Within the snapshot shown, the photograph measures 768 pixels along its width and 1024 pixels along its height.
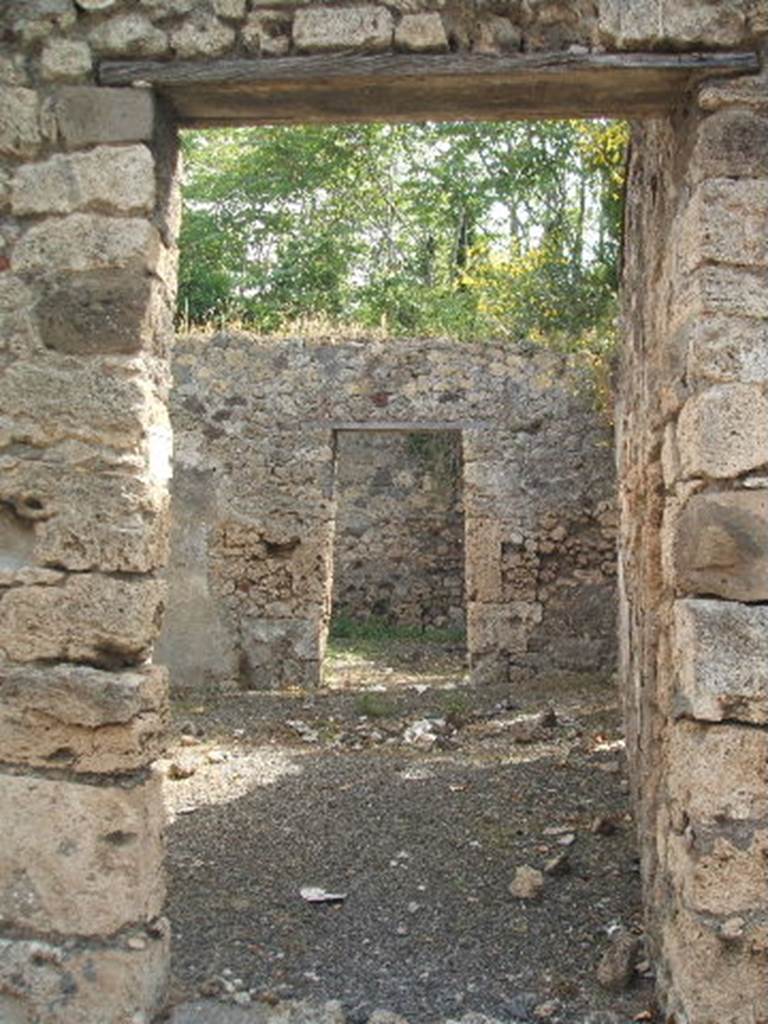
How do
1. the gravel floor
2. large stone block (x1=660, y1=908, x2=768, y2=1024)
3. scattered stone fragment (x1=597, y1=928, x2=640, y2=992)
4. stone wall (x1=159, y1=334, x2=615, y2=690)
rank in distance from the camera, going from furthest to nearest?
stone wall (x1=159, y1=334, x2=615, y2=690) < the gravel floor < scattered stone fragment (x1=597, y1=928, x2=640, y2=992) < large stone block (x1=660, y1=908, x2=768, y2=1024)

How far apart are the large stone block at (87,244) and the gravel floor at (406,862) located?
226 centimetres

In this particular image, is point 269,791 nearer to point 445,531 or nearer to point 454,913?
point 454,913

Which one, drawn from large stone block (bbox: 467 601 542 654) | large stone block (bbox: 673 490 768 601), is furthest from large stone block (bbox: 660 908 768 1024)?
large stone block (bbox: 467 601 542 654)

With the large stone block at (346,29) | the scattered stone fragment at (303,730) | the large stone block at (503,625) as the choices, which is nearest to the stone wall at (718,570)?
the large stone block at (346,29)

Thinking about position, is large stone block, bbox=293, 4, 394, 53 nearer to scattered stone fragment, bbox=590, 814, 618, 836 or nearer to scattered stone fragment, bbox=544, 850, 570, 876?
scattered stone fragment, bbox=544, 850, 570, 876

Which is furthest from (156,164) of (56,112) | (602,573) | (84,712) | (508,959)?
(602,573)

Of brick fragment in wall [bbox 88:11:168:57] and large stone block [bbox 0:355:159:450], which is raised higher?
brick fragment in wall [bbox 88:11:168:57]

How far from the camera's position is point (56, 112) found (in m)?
3.07

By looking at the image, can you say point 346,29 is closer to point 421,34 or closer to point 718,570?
point 421,34

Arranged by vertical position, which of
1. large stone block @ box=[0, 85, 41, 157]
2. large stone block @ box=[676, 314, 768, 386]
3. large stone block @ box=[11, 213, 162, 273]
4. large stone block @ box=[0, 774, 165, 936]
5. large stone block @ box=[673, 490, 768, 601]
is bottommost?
large stone block @ box=[0, 774, 165, 936]

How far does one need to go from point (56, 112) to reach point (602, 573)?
6750mm

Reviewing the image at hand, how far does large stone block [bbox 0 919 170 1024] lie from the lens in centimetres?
292

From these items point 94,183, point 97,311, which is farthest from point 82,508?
point 94,183

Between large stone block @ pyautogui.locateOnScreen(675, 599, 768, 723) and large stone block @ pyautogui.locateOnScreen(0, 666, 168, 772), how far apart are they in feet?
5.11
